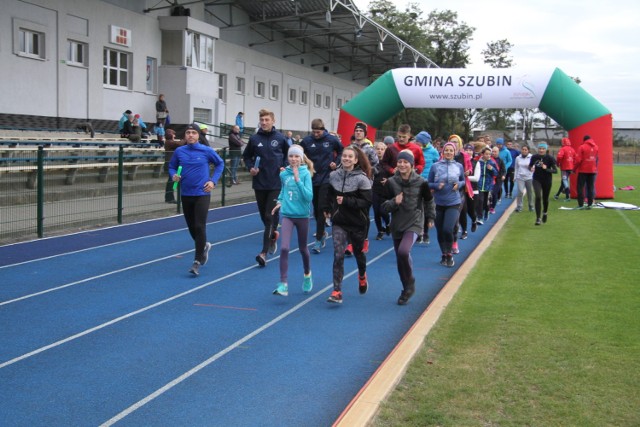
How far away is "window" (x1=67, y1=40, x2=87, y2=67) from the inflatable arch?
9.97 meters

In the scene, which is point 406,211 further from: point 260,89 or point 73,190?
point 260,89

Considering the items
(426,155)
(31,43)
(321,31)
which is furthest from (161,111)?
(321,31)

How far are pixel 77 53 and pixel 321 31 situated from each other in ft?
61.5

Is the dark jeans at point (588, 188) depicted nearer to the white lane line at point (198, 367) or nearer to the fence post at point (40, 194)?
the white lane line at point (198, 367)

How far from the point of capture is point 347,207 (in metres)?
8.17

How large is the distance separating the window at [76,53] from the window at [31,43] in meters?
1.37

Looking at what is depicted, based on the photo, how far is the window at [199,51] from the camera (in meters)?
30.1

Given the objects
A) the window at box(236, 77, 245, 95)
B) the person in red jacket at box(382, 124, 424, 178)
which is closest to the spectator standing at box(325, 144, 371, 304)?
the person in red jacket at box(382, 124, 424, 178)

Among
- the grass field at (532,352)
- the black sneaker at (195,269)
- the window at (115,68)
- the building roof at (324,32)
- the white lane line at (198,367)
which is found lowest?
the white lane line at (198,367)

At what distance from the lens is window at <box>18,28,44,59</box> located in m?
22.2

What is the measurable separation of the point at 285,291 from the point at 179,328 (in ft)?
5.45

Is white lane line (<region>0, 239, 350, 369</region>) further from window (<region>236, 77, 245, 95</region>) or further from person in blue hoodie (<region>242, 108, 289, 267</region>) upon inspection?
window (<region>236, 77, 245, 95</region>)

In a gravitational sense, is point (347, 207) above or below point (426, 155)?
below

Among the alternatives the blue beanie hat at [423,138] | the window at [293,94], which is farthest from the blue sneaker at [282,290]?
the window at [293,94]
